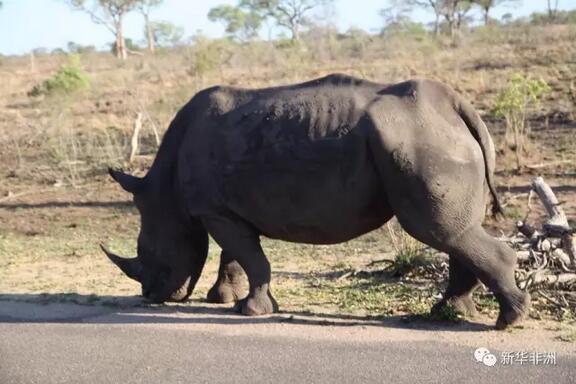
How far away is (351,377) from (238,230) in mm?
2173

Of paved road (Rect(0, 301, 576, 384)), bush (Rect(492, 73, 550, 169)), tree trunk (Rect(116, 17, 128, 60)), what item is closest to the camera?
paved road (Rect(0, 301, 576, 384))

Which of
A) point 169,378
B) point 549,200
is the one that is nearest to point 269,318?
point 169,378

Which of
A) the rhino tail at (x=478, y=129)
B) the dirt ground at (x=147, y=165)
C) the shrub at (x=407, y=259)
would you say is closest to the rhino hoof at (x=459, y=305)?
the dirt ground at (x=147, y=165)

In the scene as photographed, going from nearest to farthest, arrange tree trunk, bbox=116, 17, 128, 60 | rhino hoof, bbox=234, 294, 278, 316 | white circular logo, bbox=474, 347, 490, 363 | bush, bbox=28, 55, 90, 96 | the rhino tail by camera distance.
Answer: white circular logo, bbox=474, 347, 490, 363
the rhino tail
rhino hoof, bbox=234, 294, 278, 316
bush, bbox=28, 55, 90, 96
tree trunk, bbox=116, 17, 128, 60

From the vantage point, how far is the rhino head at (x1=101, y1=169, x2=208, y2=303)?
8055 mm

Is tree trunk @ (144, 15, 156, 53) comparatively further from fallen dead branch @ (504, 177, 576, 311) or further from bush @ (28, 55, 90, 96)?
fallen dead branch @ (504, 177, 576, 311)

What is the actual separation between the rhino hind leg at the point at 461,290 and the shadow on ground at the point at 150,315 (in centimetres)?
22

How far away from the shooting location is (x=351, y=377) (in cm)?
578

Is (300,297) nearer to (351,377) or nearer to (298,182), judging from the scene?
(298,182)

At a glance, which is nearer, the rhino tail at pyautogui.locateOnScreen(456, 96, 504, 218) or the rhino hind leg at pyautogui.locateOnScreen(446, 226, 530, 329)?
the rhino hind leg at pyautogui.locateOnScreen(446, 226, 530, 329)

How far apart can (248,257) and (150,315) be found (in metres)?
1.06

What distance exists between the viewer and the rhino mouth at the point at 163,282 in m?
8.09

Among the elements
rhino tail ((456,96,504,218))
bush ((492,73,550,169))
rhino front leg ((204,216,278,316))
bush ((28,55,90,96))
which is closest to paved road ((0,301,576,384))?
rhino front leg ((204,216,278,316))

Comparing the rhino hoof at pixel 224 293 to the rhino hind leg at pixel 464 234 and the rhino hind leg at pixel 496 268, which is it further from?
the rhino hind leg at pixel 496 268
